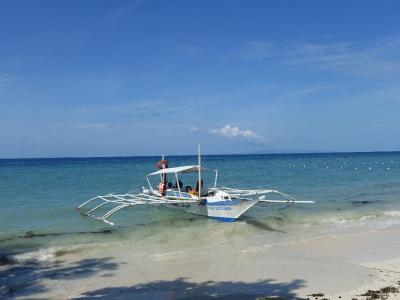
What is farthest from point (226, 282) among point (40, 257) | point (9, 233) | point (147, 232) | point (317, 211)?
point (317, 211)

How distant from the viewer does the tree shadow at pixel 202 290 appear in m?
9.79

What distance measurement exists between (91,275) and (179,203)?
10.4 metres

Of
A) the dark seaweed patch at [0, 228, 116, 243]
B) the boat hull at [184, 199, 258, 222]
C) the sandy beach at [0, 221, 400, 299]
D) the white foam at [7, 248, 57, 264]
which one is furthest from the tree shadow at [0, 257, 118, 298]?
the boat hull at [184, 199, 258, 222]

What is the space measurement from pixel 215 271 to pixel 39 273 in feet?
14.8

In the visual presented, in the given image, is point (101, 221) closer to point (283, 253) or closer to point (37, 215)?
point (37, 215)

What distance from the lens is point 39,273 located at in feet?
40.2

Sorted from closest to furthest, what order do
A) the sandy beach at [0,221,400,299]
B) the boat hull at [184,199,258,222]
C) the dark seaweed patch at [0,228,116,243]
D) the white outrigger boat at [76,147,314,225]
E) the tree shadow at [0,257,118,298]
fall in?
the sandy beach at [0,221,400,299] < the tree shadow at [0,257,118,298] < the dark seaweed patch at [0,228,116,243] < the boat hull at [184,199,258,222] < the white outrigger boat at [76,147,314,225]

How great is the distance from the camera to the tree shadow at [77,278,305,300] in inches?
385

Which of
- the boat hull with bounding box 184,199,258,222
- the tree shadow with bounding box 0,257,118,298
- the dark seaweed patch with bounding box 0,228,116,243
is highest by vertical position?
the boat hull with bounding box 184,199,258,222

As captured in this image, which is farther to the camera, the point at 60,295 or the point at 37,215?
the point at 37,215

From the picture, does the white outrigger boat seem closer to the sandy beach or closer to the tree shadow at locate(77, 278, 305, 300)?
the sandy beach

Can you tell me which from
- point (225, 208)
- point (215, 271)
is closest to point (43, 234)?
point (225, 208)

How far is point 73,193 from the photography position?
1339 inches

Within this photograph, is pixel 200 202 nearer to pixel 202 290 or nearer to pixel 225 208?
pixel 225 208
